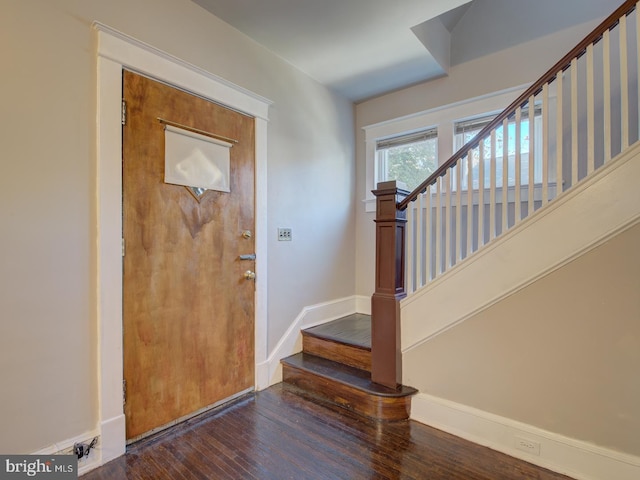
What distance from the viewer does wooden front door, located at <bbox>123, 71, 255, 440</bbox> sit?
184 cm

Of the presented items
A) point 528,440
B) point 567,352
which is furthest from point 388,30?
point 528,440

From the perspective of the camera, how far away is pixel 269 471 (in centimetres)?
163

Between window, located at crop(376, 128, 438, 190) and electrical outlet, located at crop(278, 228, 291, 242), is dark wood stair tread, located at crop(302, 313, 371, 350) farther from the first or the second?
window, located at crop(376, 128, 438, 190)

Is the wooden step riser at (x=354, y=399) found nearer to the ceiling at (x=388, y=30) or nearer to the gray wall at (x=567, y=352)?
the gray wall at (x=567, y=352)

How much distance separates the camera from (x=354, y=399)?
220 cm

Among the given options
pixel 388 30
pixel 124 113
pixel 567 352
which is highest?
pixel 388 30

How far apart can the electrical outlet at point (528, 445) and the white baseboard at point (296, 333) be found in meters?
1.71

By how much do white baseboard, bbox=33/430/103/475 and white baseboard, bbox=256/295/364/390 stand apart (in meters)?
1.07

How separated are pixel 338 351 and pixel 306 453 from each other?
36.5 inches

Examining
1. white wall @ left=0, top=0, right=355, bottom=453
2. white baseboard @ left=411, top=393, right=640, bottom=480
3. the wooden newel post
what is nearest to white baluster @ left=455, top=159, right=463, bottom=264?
the wooden newel post

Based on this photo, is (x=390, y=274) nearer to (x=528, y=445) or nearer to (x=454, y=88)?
(x=528, y=445)

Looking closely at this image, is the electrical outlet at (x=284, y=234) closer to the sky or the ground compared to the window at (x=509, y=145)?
closer to the ground

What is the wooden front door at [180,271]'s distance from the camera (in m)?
1.84

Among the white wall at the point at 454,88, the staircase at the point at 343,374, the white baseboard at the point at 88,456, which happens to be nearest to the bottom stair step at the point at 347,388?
the staircase at the point at 343,374
